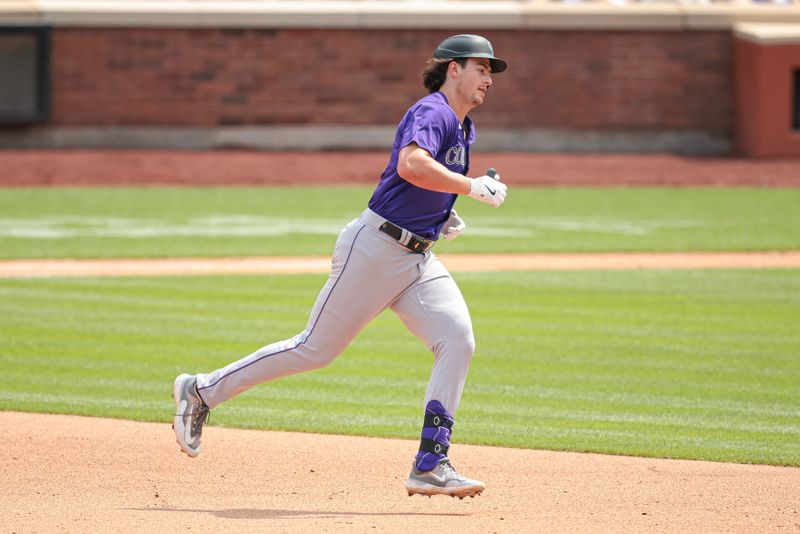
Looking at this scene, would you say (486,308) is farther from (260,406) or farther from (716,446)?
(716,446)

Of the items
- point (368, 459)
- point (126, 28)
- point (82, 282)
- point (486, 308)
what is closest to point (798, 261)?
point (486, 308)

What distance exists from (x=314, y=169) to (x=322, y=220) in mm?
6353

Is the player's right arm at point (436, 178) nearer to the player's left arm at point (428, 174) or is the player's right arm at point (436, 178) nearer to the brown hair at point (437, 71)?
the player's left arm at point (428, 174)

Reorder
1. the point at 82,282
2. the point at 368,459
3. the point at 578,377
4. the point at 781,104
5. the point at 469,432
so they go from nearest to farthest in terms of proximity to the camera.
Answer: the point at 368,459, the point at 469,432, the point at 578,377, the point at 82,282, the point at 781,104

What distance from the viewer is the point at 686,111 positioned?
28.4 m

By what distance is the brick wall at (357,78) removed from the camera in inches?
1062

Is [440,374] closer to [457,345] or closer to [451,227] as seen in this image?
[457,345]

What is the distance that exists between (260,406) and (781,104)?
21.2m

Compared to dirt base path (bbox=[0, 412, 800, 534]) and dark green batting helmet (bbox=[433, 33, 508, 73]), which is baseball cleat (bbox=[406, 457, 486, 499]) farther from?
dark green batting helmet (bbox=[433, 33, 508, 73])

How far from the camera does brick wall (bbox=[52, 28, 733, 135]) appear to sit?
88.5 feet

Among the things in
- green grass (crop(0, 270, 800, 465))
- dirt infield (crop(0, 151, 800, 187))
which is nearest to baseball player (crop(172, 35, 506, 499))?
green grass (crop(0, 270, 800, 465))

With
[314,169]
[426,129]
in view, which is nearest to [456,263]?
[426,129]

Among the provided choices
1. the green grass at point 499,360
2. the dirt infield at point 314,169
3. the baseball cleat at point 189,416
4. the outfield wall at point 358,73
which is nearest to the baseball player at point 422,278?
the baseball cleat at point 189,416

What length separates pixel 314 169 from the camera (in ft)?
83.1
